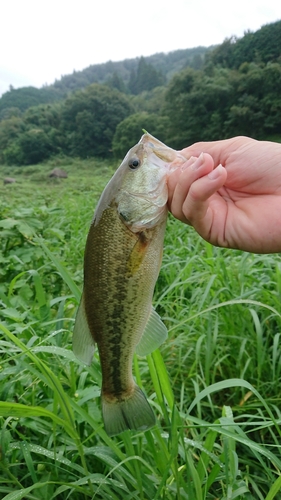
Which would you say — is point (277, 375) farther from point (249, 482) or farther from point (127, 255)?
point (127, 255)

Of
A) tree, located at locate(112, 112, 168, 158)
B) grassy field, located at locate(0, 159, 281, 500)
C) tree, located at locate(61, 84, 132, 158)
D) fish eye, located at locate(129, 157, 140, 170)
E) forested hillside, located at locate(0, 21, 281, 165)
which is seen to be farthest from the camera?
Answer: tree, located at locate(61, 84, 132, 158)

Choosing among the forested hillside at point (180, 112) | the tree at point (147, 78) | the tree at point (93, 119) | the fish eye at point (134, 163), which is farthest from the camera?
the tree at point (147, 78)

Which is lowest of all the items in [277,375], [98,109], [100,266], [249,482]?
[249,482]

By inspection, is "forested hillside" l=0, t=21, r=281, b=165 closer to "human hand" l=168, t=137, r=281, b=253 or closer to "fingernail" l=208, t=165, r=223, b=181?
"human hand" l=168, t=137, r=281, b=253

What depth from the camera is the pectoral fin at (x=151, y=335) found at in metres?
1.44

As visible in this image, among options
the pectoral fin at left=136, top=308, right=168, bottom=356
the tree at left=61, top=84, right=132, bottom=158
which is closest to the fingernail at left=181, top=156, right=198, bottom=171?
the pectoral fin at left=136, top=308, right=168, bottom=356

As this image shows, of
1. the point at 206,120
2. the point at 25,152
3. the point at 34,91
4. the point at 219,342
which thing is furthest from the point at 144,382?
the point at 34,91

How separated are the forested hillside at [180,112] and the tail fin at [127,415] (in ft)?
118

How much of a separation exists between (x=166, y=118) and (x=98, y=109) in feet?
71.3

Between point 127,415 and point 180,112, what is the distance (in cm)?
4045

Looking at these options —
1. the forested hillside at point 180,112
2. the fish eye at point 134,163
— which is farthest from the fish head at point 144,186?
the forested hillside at point 180,112

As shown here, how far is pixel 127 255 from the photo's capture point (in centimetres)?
135

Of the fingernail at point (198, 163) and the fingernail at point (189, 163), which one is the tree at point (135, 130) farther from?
the fingernail at point (198, 163)

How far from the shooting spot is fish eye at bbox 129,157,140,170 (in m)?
1.42
